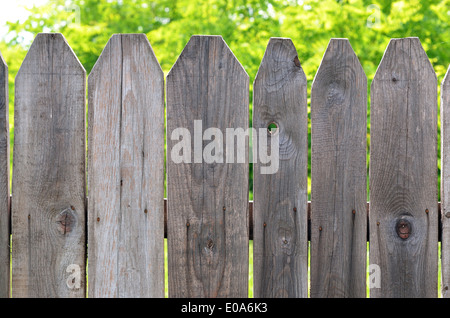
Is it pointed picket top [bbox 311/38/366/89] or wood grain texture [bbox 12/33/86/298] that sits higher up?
pointed picket top [bbox 311/38/366/89]

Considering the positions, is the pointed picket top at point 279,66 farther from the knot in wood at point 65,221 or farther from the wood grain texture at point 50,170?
the knot in wood at point 65,221

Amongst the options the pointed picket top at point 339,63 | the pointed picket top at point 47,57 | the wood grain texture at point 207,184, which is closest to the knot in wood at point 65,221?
the wood grain texture at point 207,184

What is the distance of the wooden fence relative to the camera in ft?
6.07

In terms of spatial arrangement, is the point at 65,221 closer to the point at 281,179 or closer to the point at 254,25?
the point at 281,179

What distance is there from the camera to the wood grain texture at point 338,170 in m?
1.85

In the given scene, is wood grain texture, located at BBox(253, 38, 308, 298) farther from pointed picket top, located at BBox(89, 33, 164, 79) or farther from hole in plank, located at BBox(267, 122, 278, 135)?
pointed picket top, located at BBox(89, 33, 164, 79)

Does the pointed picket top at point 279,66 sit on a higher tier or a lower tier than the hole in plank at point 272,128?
higher

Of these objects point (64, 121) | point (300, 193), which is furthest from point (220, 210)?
point (64, 121)

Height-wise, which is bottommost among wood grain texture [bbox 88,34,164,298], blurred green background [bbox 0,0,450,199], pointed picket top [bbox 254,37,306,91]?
wood grain texture [bbox 88,34,164,298]

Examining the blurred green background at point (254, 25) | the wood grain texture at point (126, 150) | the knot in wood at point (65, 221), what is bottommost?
the knot in wood at point (65, 221)

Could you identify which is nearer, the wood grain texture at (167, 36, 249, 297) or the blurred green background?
the wood grain texture at (167, 36, 249, 297)

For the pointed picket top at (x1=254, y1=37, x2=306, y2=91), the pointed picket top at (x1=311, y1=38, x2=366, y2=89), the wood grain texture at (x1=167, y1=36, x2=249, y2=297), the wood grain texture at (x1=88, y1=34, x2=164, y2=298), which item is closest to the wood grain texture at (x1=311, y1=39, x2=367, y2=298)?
the pointed picket top at (x1=311, y1=38, x2=366, y2=89)

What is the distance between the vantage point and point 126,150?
1859 millimetres

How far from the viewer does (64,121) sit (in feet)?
6.10
